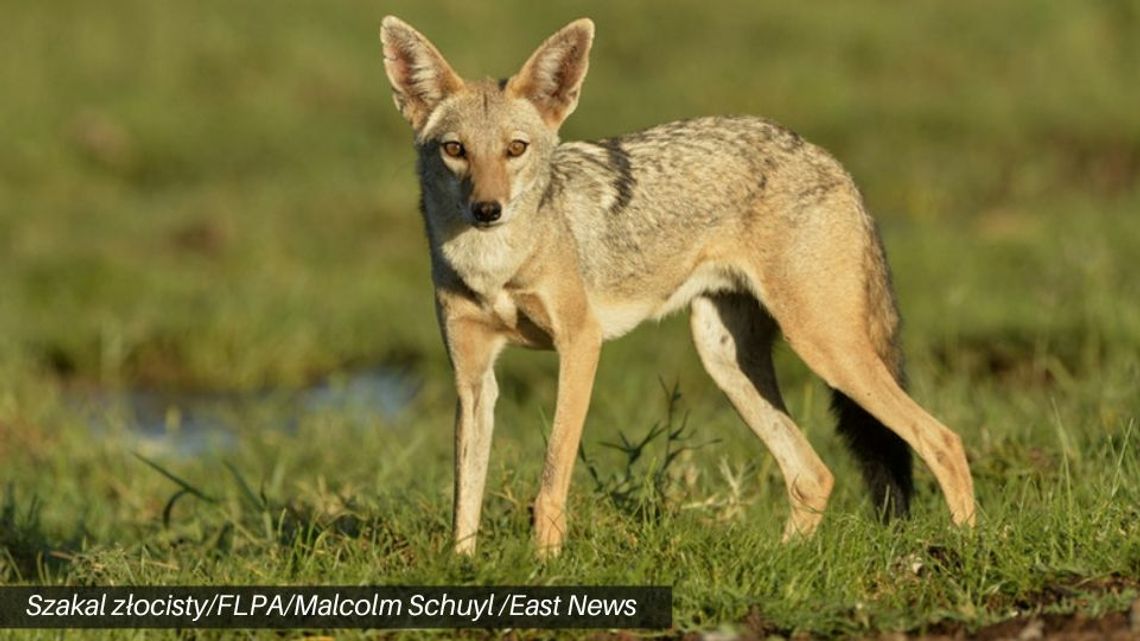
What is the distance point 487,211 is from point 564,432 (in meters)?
0.78

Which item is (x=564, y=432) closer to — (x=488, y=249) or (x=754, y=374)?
(x=488, y=249)

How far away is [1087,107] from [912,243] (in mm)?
4390

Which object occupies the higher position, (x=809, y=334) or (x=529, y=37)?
(x=809, y=334)

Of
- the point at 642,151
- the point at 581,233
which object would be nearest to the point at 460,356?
the point at 581,233

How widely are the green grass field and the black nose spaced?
102 cm

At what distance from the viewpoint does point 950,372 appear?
9.97 metres

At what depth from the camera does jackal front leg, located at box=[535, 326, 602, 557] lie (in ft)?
19.2

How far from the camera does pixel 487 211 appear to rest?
5730mm

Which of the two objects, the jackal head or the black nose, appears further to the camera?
the jackal head

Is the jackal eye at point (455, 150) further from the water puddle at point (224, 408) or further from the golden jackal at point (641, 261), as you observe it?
the water puddle at point (224, 408)

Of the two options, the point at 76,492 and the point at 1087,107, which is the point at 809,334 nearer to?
the point at 76,492
